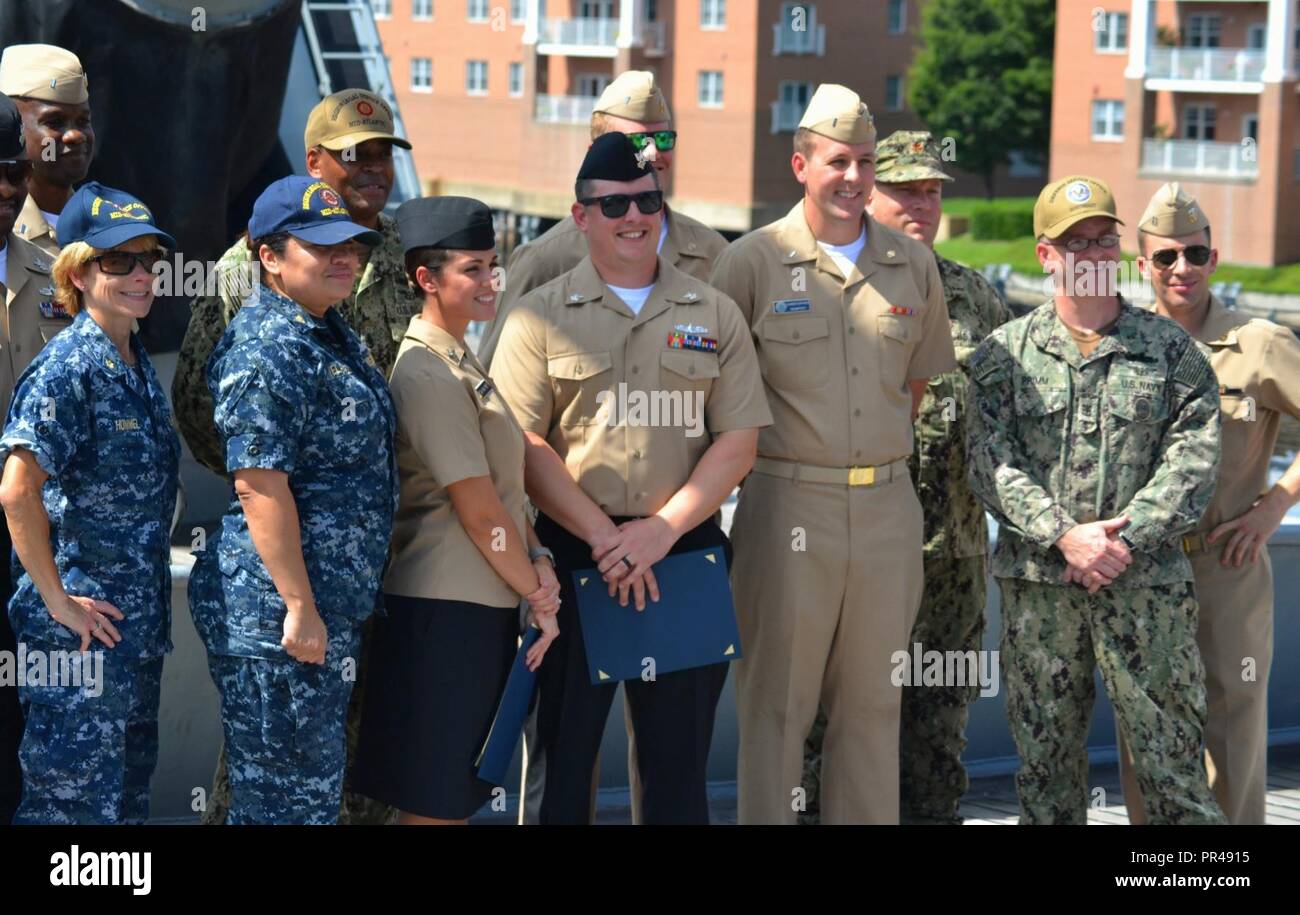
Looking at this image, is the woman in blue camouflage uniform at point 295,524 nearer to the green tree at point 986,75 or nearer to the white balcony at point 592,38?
the green tree at point 986,75

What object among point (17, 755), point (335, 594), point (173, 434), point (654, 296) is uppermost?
point (654, 296)

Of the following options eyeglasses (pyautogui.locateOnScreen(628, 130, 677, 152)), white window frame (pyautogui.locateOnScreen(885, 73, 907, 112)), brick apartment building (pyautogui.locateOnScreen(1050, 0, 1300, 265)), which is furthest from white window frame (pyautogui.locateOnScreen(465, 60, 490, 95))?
eyeglasses (pyautogui.locateOnScreen(628, 130, 677, 152))

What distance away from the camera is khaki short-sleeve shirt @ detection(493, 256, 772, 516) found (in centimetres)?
555

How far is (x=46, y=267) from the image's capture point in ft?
17.9

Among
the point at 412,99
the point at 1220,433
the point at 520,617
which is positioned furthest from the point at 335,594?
the point at 412,99

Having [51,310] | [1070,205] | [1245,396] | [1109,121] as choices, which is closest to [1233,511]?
[1245,396]

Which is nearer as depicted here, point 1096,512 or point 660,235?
point 1096,512

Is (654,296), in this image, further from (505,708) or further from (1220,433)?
(1220,433)

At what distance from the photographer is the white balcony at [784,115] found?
199ft

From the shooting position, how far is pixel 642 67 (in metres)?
62.3

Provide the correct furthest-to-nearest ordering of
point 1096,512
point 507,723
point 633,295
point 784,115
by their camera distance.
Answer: point 784,115 → point 1096,512 → point 633,295 → point 507,723

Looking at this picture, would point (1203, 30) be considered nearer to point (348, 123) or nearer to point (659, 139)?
point (659, 139)

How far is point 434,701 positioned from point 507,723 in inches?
8.0

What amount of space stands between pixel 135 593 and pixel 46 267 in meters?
1.07
